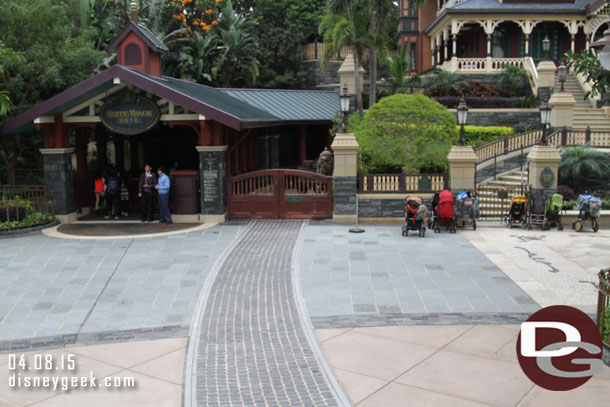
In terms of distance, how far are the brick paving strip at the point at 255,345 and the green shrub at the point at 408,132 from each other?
7706mm

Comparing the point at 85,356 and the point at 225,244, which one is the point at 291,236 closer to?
the point at 225,244

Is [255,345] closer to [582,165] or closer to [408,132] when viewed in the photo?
[408,132]

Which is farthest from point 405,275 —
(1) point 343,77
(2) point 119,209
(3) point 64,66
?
(1) point 343,77

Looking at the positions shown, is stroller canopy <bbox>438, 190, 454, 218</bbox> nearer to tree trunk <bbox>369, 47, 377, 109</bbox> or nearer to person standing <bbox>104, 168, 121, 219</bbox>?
person standing <bbox>104, 168, 121, 219</bbox>

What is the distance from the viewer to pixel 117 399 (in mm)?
7422

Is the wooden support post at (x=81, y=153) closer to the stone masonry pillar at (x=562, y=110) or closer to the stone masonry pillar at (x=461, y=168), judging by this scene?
the stone masonry pillar at (x=461, y=168)

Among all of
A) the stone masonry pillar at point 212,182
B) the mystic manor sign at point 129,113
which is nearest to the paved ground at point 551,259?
the stone masonry pillar at point 212,182

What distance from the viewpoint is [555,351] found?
690cm

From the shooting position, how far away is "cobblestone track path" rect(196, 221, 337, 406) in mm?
7504

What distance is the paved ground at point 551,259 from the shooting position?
11742 mm

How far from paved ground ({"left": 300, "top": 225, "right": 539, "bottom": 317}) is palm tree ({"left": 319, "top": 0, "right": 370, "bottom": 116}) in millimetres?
13229

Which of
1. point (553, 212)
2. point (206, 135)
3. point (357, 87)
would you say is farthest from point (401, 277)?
point (357, 87)

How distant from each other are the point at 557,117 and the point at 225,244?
55.8ft

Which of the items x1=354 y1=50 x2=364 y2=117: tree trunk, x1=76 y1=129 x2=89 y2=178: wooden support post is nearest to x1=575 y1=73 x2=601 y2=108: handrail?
x1=354 y1=50 x2=364 y2=117: tree trunk
